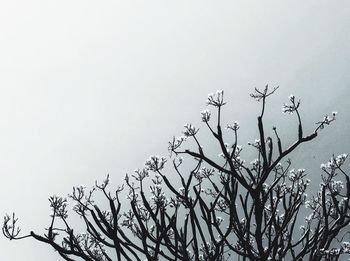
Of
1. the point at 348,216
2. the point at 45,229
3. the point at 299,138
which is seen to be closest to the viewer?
the point at 299,138

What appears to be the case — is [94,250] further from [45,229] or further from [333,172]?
[333,172]

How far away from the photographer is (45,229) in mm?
6664

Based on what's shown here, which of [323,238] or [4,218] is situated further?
[323,238]

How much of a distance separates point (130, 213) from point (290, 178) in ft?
13.0

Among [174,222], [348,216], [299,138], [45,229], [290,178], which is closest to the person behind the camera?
[299,138]

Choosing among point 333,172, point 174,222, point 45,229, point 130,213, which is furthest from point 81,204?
point 333,172

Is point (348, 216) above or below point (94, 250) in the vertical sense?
below

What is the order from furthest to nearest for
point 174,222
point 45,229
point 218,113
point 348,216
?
1. point 348,216
2. point 45,229
3. point 174,222
4. point 218,113

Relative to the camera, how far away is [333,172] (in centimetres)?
888

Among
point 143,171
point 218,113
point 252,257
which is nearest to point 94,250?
point 143,171

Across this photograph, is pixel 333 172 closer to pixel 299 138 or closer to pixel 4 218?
pixel 299 138

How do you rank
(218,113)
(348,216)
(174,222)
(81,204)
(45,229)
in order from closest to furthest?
(218,113) < (174,222) < (45,229) < (348,216) < (81,204)

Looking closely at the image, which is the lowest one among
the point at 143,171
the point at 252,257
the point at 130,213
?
the point at 252,257

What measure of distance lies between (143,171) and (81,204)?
5.18 ft
